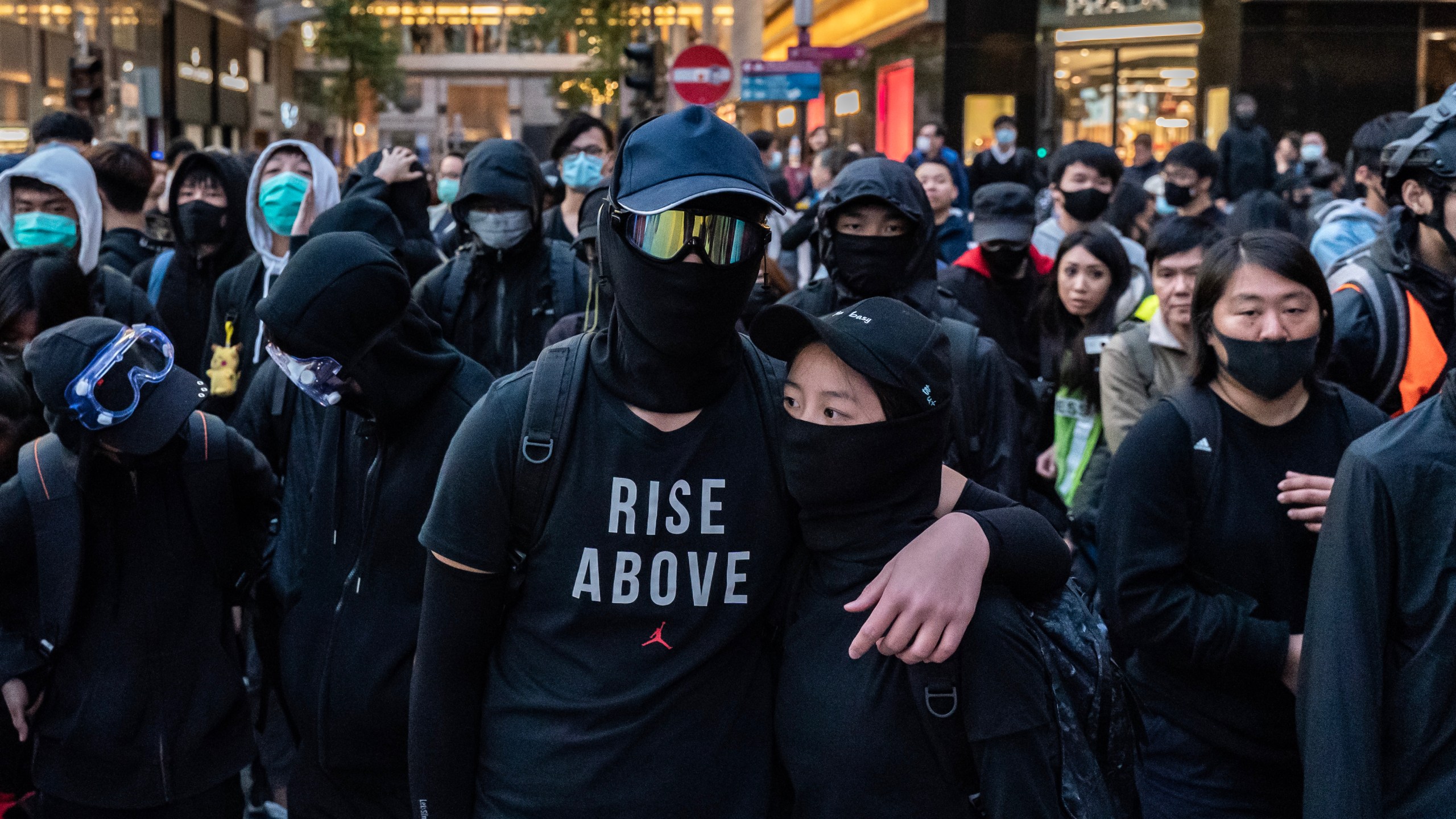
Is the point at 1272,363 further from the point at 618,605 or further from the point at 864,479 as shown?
the point at 618,605

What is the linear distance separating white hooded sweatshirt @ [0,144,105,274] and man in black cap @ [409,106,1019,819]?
4015 millimetres

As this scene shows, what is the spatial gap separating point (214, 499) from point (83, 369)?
470 mm

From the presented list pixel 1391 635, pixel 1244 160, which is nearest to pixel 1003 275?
pixel 1391 635

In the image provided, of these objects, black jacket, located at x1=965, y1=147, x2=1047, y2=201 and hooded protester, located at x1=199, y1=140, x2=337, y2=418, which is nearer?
hooded protester, located at x1=199, y1=140, x2=337, y2=418

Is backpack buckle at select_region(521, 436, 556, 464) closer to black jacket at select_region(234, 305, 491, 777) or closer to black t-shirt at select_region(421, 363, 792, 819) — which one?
black t-shirt at select_region(421, 363, 792, 819)

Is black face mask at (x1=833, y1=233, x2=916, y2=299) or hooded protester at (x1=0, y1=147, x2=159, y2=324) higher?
hooded protester at (x1=0, y1=147, x2=159, y2=324)

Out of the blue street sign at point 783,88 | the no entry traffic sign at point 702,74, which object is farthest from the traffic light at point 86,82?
the no entry traffic sign at point 702,74

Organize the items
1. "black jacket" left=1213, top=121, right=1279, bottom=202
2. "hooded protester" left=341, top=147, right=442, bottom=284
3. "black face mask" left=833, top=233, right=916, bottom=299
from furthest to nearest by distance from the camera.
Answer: "black jacket" left=1213, top=121, right=1279, bottom=202, "hooded protester" left=341, top=147, right=442, bottom=284, "black face mask" left=833, top=233, right=916, bottom=299

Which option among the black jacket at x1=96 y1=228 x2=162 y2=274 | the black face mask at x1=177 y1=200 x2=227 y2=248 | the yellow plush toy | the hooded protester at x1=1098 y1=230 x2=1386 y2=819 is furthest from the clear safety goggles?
the black jacket at x1=96 y1=228 x2=162 y2=274

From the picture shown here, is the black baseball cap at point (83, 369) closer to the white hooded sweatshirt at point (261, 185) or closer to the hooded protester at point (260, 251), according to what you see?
the hooded protester at point (260, 251)

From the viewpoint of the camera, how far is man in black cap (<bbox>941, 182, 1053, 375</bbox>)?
6.57m

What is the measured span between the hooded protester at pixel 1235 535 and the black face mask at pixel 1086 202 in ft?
14.2

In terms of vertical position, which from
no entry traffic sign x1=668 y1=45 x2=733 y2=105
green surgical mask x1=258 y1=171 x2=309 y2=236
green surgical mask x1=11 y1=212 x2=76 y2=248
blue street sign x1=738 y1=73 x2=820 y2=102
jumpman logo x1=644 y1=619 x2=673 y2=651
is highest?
blue street sign x1=738 y1=73 x2=820 y2=102

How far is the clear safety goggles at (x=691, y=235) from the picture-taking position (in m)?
2.25
